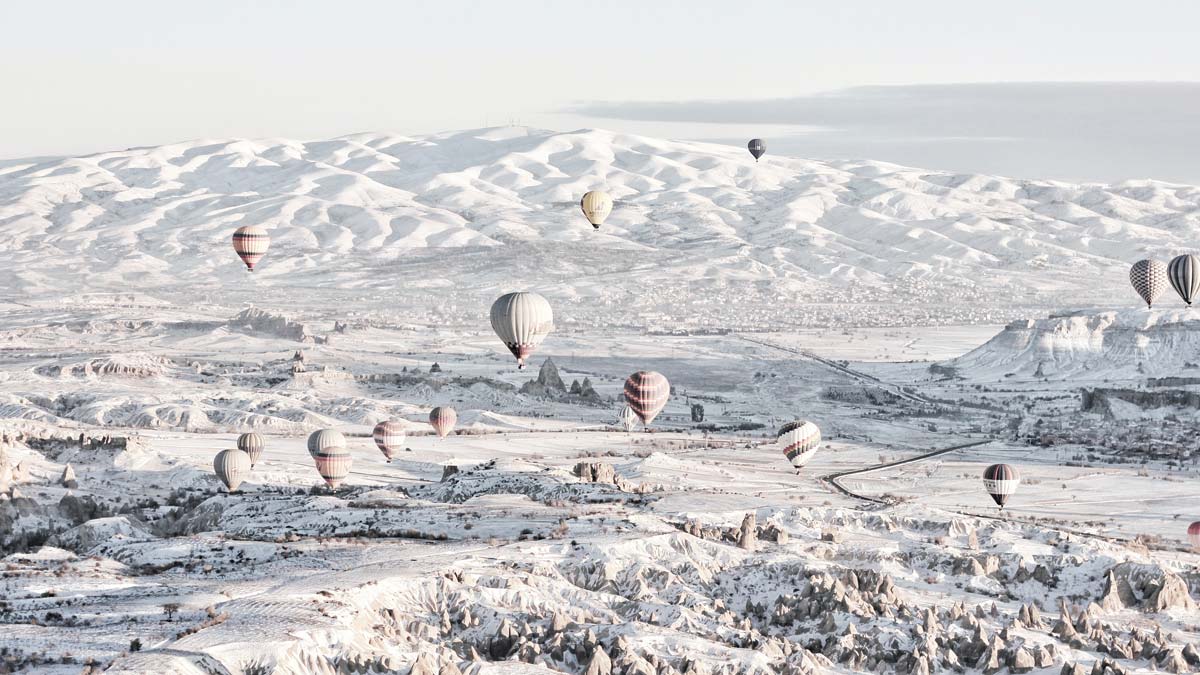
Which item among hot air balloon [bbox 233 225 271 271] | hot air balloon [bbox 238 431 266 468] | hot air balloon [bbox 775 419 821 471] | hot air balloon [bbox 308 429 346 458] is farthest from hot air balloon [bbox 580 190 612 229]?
hot air balloon [bbox 308 429 346 458]

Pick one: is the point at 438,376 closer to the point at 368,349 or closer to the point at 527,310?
the point at 368,349

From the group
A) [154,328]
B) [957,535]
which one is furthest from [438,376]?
[957,535]

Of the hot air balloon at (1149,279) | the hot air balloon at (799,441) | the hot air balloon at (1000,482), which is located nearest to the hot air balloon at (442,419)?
the hot air balloon at (799,441)

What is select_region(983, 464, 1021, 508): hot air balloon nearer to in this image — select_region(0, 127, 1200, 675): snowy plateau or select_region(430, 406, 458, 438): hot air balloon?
select_region(0, 127, 1200, 675): snowy plateau

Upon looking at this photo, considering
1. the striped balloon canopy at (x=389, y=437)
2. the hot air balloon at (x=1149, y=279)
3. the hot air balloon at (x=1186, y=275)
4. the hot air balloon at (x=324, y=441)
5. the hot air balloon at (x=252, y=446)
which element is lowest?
the striped balloon canopy at (x=389, y=437)

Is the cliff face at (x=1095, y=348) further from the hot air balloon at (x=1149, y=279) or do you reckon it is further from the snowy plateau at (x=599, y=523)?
the hot air balloon at (x=1149, y=279)

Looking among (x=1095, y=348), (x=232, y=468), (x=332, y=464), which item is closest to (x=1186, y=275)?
(x=1095, y=348)

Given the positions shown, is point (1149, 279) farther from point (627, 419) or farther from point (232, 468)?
point (232, 468)

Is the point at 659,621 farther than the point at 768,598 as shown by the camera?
No
